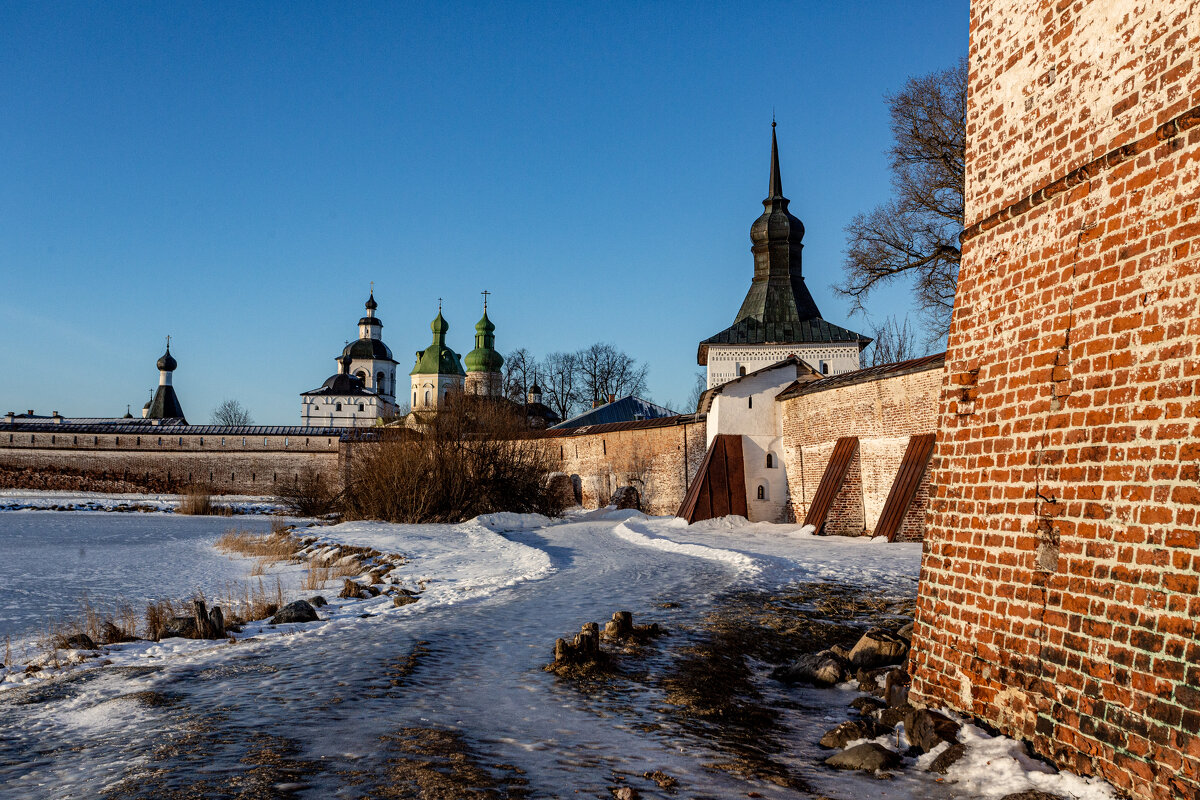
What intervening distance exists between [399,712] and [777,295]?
3395 cm

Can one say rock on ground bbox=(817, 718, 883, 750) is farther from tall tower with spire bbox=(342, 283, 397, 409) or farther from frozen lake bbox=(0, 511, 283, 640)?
tall tower with spire bbox=(342, 283, 397, 409)

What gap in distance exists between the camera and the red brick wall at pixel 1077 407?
3211mm

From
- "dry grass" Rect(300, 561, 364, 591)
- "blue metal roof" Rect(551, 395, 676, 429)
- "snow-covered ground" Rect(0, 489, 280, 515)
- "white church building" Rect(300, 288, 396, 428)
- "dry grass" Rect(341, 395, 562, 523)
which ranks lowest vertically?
"dry grass" Rect(300, 561, 364, 591)

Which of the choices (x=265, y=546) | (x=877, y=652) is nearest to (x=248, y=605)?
(x=877, y=652)

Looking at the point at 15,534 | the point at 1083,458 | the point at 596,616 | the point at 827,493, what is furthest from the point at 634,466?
the point at 1083,458

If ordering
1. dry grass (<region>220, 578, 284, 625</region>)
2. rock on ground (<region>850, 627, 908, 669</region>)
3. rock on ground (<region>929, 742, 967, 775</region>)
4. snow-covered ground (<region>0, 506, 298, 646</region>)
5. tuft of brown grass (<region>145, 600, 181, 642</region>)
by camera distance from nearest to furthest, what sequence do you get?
rock on ground (<region>929, 742, 967, 775</region>) → rock on ground (<region>850, 627, 908, 669</region>) → tuft of brown grass (<region>145, 600, 181, 642</region>) → dry grass (<region>220, 578, 284, 625</region>) → snow-covered ground (<region>0, 506, 298, 646</region>)

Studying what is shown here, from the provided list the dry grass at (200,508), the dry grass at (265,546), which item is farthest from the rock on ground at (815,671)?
the dry grass at (200,508)

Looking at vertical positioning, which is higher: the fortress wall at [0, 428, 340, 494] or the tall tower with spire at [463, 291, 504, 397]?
the tall tower with spire at [463, 291, 504, 397]

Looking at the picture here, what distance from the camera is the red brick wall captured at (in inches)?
126

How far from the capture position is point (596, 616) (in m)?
8.14

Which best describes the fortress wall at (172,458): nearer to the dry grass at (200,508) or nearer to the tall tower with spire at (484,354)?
the dry grass at (200,508)

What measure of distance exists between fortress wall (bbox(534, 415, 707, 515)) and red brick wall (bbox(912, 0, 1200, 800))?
19394 millimetres

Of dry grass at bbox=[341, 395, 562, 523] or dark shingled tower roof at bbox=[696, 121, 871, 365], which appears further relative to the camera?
dark shingled tower roof at bbox=[696, 121, 871, 365]

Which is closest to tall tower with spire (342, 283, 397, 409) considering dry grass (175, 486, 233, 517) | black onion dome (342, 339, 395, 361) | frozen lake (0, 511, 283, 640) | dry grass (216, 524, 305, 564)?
black onion dome (342, 339, 395, 361)
